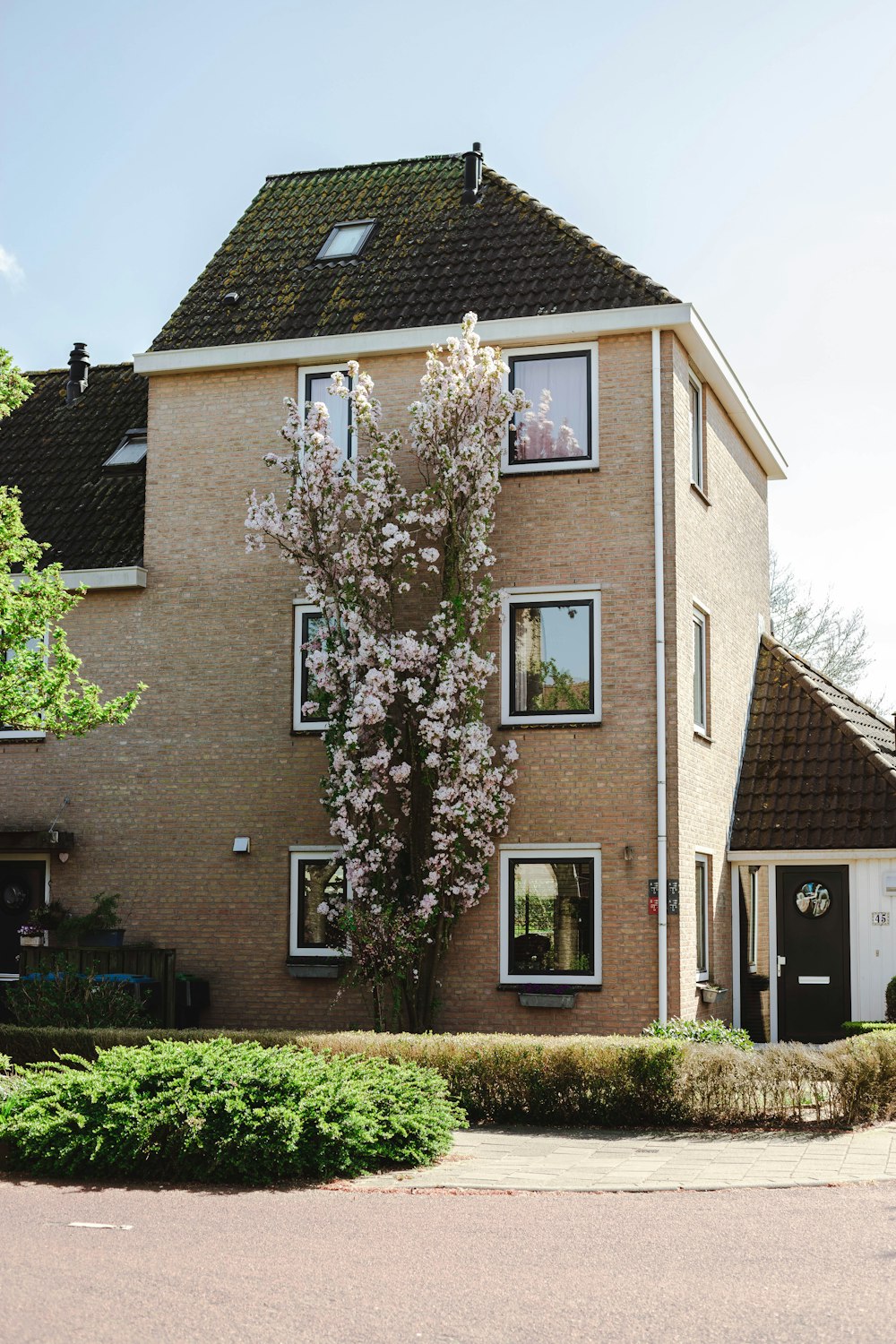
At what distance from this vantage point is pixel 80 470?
74.3ft

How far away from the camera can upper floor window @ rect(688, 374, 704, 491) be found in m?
19.6

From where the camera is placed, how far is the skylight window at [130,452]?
73.5 feet

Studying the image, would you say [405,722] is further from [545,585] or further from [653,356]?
→ [653,356]

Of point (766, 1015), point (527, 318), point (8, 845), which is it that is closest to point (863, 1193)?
point (766, 1015)

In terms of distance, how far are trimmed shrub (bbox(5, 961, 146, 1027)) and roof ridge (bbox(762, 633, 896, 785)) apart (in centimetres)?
973

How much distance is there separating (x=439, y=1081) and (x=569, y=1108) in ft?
5.59

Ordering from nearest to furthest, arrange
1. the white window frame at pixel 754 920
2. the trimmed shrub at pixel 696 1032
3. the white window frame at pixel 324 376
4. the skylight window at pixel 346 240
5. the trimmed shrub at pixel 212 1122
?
the trimmed shrub at pixel 212 1122 < the trimmed shrub at pixel 696 1032 < the white window frame at pixel 324 376 < the white window frame at pixel 754 920 < the skylight window at pixel 346 240

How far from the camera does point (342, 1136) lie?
10406 millimetres

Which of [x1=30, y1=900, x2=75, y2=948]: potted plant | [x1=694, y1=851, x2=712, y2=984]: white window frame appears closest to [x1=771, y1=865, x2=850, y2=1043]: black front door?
[x1=694, y1=851, x2=712, y2=984]: white window frame

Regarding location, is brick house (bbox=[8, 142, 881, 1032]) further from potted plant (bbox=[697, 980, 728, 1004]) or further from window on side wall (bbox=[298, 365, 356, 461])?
potted plant (bbox=[697, 980, 728, 1004])

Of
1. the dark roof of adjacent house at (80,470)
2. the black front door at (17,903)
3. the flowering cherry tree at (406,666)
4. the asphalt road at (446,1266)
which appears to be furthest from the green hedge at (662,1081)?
the dark roof of adjacent house at (80,470)

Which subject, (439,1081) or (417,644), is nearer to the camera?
(439,1081)

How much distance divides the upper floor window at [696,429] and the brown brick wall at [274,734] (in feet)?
1.43

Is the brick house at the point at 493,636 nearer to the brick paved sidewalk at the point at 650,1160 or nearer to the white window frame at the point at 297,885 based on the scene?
the white window frame at the point at 297,885
